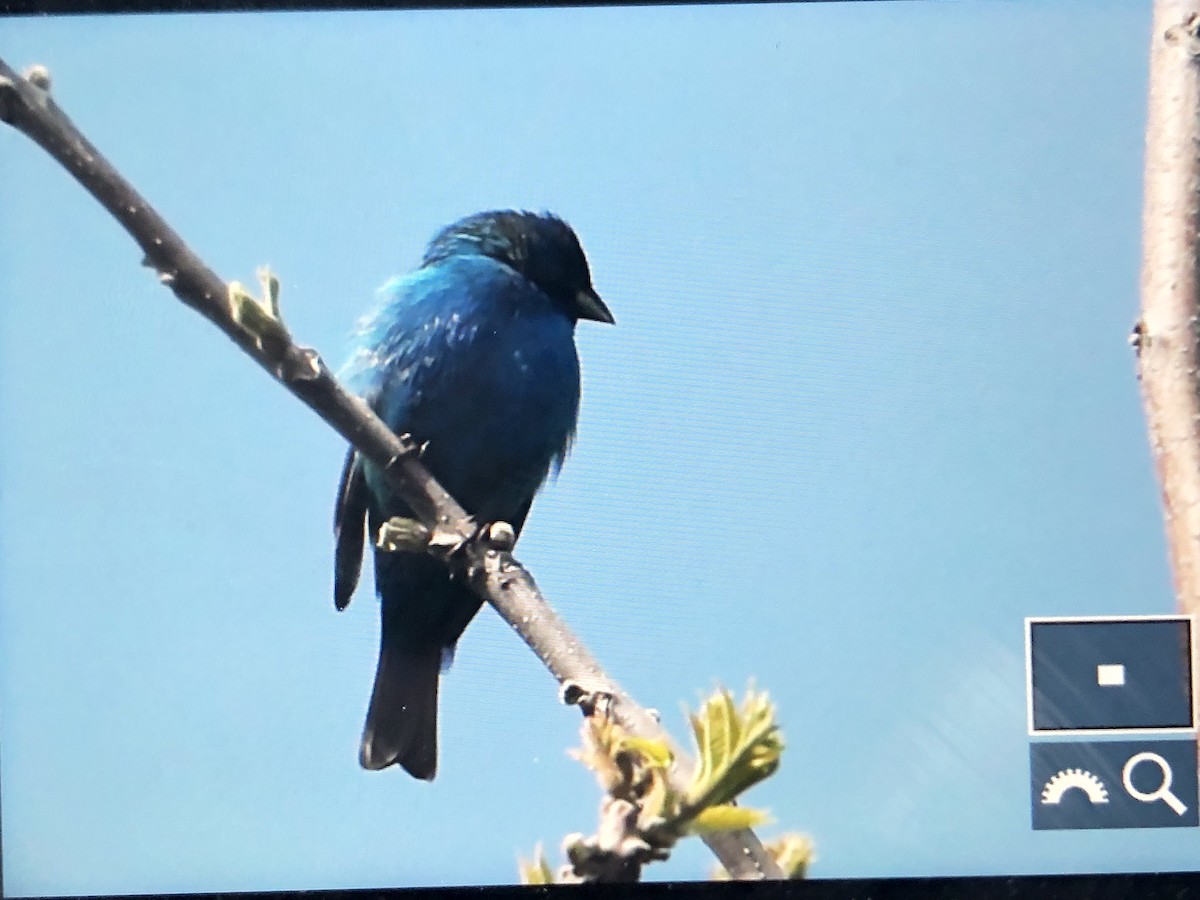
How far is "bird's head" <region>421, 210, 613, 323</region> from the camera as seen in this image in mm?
979

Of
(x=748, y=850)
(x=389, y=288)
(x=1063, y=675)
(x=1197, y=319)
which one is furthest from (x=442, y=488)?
(x=1197, y=319)

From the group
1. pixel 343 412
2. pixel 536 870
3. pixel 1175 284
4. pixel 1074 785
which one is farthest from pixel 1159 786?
pixel 343 412

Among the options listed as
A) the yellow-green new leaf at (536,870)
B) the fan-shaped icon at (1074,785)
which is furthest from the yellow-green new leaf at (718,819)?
the fan-shaped icon at (1074,785)

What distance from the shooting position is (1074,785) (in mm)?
959

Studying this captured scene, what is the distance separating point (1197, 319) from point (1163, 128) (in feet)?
0.57

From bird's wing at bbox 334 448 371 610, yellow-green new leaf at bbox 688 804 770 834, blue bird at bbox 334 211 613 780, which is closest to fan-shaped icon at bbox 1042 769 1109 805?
yellow-green new leaf at bbox 688 804 770 834

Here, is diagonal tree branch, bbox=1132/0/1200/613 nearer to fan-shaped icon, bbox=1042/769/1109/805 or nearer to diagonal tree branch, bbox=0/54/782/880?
fan-shaped icon, bbox=1042/769/1109/805

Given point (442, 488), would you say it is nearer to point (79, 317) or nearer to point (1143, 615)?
point (79, 317)

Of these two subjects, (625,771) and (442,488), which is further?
(442,488)

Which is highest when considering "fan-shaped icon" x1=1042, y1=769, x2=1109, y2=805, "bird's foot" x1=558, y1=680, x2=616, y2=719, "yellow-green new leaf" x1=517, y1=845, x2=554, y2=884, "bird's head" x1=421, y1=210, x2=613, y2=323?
"bird's head" x1=421, y1=210, x2=613, y2=323

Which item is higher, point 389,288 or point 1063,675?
point 389,288

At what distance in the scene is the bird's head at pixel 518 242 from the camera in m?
0.98

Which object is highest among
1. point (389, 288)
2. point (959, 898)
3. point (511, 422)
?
point (389, 288)

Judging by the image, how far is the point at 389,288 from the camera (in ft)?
3.19
